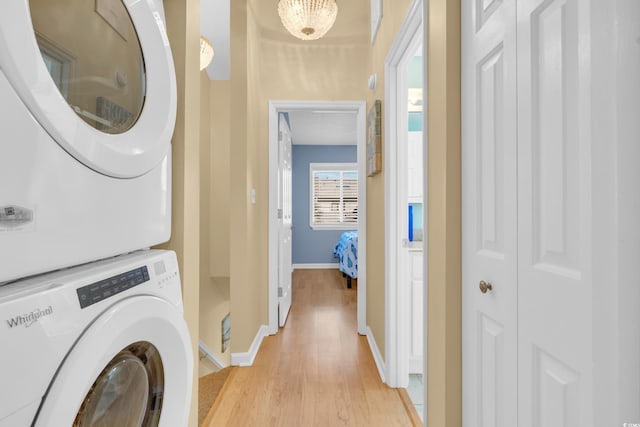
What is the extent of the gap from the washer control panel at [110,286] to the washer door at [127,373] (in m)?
0.03

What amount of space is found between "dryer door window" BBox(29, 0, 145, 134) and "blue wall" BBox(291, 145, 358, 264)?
227 inches

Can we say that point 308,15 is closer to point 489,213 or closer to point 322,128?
point 489,213

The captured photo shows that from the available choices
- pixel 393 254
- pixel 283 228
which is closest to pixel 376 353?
pixel 393 254

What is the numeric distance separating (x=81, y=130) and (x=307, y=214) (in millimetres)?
6055

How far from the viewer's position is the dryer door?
0.50 metres

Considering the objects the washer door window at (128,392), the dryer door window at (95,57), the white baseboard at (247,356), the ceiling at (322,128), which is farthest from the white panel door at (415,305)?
the ceiling at (322,128)

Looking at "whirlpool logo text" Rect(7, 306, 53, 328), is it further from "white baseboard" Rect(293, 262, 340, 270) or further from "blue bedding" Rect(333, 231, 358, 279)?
"white baseboard" Rect(293, 262, 340, 270)

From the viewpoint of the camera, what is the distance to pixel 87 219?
25.0 inches

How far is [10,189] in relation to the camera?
49 cm

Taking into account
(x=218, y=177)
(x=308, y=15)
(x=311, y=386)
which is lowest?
(x=311, y=386)

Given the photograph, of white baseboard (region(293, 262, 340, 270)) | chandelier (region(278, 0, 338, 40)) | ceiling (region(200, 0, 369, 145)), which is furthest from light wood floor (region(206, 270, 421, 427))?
white baseboard (region(293, 262, 340, 270))

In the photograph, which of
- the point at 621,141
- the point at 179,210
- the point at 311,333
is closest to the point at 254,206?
the point at 311,333

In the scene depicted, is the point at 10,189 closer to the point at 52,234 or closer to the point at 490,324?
the point at 52,234

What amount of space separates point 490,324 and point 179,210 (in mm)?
1084
